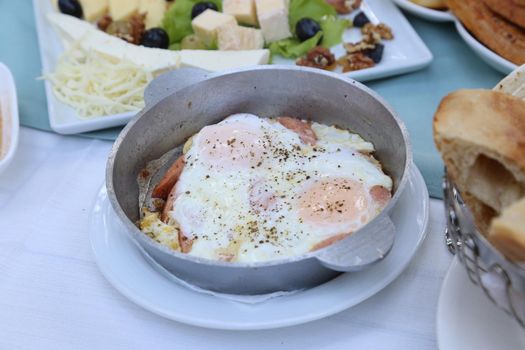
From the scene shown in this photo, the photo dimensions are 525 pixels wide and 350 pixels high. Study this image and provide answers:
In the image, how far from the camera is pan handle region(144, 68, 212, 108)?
1474 mm

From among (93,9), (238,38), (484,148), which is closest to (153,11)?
(93,9)

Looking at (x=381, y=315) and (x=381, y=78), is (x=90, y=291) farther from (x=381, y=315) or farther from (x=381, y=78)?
(x=381, y=78)

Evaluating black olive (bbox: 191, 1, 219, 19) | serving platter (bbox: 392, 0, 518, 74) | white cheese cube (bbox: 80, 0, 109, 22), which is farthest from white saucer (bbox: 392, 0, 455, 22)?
white cheese cube (bbox: 80, 0, 109, 22)

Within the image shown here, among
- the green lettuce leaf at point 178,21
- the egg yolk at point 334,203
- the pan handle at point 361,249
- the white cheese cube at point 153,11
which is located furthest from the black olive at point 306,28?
the pan handle at point 361,249

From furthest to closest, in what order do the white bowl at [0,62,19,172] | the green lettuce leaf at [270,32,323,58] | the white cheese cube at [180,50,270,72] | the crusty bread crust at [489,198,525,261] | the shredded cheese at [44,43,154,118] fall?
1. the green lettuce leaf at [270,32,323,58]
2. the white cheese cube at [180,50,270,72]
3. the shredded cheese at [44,43,154,118]
4. the white bowl at [0,62,19,172]
5. the crusty bread crust at [489,198,525,261]

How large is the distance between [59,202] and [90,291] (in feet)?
1.11

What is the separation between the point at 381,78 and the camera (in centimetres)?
189

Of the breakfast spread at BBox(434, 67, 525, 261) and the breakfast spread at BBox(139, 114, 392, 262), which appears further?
the breakfast spread at BBox(139, 114, 392, 262)

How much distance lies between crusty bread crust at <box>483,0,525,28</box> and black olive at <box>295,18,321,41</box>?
0.59 meters

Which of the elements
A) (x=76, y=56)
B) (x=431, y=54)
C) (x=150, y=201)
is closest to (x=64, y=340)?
(x=150, y=201)

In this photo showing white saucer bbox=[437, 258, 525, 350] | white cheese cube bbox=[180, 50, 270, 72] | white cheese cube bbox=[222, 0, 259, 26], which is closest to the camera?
white saucer bbox=[437, 258, 525, 350]

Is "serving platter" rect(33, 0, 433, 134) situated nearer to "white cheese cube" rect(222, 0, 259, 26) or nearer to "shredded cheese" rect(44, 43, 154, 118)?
"shredded cheese" rect(44, 43, 154, 118)

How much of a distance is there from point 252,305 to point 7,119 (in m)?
1.04

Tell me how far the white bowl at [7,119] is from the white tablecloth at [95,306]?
0.45ft
